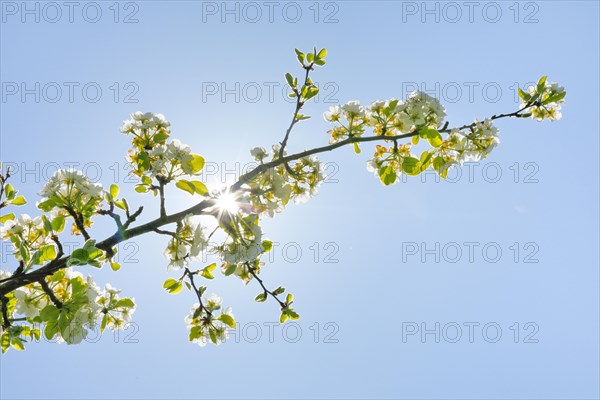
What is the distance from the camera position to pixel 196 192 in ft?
9.18

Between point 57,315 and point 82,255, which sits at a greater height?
point 82,255

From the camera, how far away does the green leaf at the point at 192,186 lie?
275cm

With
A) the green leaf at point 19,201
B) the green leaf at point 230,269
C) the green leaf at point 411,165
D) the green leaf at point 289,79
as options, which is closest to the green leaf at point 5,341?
the green leaf at point 19,201

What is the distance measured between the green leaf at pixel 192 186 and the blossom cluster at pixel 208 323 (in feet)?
3.46

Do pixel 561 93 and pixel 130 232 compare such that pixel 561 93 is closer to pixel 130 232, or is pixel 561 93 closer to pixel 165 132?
pixel 165 132

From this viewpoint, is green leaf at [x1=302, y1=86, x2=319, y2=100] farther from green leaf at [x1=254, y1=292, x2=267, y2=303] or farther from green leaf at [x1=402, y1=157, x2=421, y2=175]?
green leaf at [x1=254, y1=292, x2=267, y2=303]

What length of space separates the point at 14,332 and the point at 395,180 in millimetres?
2743

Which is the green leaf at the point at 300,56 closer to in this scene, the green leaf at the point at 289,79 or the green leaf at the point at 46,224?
the green leaf at the point at 289,79

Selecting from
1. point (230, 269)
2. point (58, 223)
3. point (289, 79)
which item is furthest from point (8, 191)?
point (289, 79)

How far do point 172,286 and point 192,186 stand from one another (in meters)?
0.98

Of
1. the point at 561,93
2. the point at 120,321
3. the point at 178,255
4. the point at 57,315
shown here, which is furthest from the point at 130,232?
the point at 561,93

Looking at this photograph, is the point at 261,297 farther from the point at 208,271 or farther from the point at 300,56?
the point at 300,56

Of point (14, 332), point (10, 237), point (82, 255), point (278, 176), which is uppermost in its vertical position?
point (278, 176)

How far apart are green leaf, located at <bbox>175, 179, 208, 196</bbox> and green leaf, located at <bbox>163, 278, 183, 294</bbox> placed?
89 centimetres
